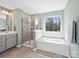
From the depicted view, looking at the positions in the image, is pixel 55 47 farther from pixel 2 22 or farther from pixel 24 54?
pixel 2 22

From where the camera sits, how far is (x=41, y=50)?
316 cm

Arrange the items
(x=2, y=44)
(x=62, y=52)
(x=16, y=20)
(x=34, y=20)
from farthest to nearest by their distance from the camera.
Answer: (x=34, y=20)
(x=16, y=20)
(x=2, y=44)
(x=62, y=52)


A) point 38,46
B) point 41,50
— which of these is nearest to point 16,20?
point 38,46

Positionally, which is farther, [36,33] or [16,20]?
[16,20]

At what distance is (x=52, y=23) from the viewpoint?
169 inches

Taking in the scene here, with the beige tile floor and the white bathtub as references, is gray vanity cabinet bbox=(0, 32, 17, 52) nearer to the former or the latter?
the beige tile floor

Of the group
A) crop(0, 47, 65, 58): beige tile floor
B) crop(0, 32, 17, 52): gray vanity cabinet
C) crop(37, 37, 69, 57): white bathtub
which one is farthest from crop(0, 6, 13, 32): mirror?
crop(37, 37, 69, 57): white bathtub

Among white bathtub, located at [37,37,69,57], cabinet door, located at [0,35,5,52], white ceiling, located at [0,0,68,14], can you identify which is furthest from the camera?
white ceiling, located at [0,0,68,14]

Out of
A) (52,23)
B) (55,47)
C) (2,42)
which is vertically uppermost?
(52,23)

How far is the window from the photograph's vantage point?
409 centimetres

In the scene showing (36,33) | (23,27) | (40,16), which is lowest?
(36,33)

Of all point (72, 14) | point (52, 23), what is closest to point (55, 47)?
point (72, 14)

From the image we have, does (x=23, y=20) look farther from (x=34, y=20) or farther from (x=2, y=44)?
(x=2, y=44)

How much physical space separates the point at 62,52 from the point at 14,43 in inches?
103
